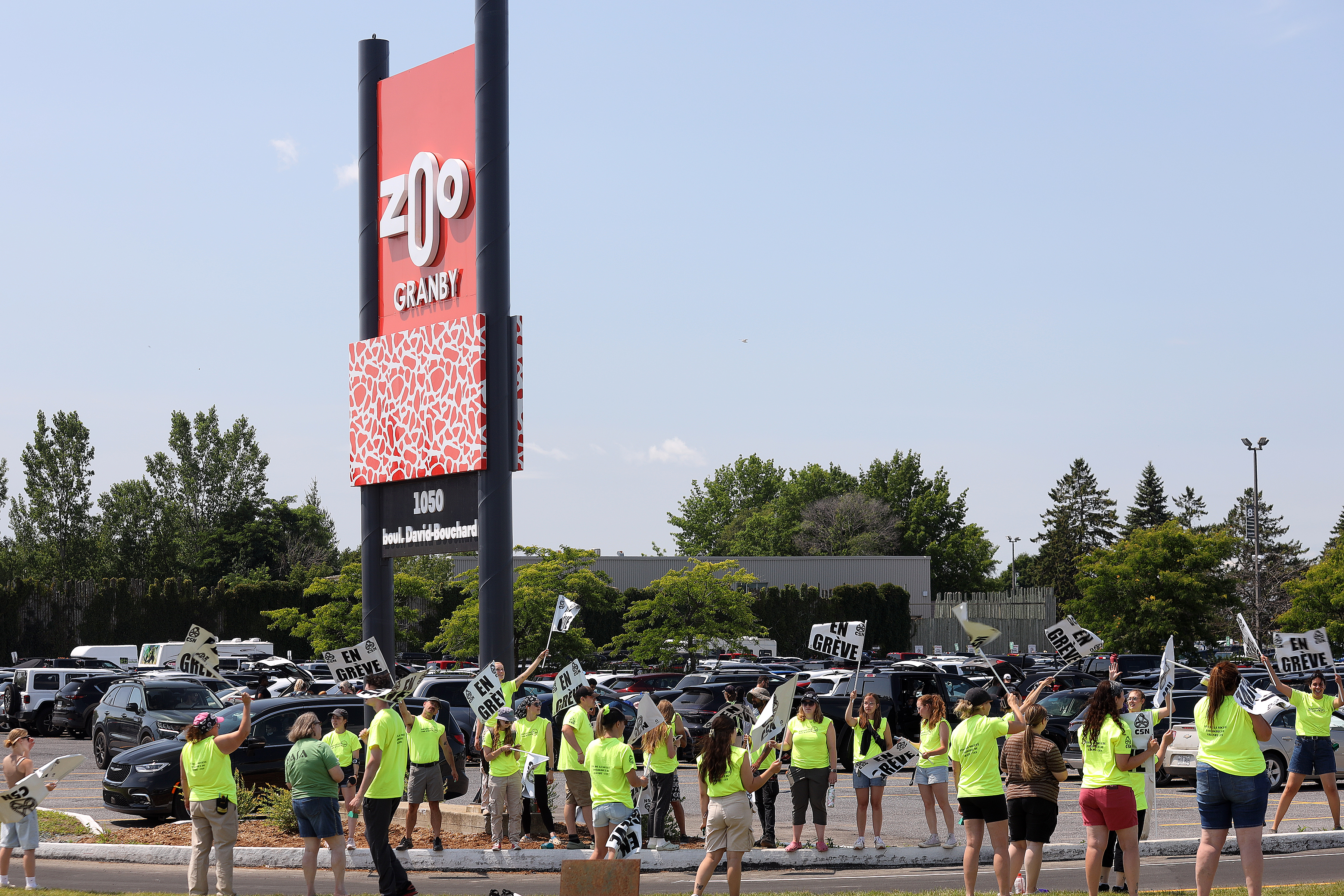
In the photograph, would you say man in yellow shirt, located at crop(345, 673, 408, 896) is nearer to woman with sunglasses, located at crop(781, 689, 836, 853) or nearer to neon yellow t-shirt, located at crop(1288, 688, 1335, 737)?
woman with sunglasses, located at crop(781, 689, 836, 853)

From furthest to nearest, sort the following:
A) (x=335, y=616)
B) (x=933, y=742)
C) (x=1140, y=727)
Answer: (x=335, y=616)
(x=933, y=742)
(x=1140, y=727)

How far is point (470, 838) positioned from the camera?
1529 centimetres

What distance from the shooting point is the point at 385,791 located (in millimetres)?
11883

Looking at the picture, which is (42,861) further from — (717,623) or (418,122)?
(717,623)

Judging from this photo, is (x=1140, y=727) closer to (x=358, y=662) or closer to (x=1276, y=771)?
(x=358, y=662)

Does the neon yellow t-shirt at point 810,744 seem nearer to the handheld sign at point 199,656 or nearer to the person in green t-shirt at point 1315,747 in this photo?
the person in green t-shirt at point 1315,747

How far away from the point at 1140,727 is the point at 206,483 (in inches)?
3009

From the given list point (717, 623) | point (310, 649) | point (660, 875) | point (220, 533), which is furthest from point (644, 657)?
point (220, 533)

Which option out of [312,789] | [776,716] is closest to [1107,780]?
[776,716]

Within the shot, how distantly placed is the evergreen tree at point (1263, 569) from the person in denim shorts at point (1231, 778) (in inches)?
1710

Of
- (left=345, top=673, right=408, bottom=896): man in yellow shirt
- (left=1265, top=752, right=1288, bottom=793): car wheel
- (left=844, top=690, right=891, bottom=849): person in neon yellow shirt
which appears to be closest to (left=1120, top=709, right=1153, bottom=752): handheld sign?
(left=844, top=690, right=891, bottom=849): person in neon yellow shirt

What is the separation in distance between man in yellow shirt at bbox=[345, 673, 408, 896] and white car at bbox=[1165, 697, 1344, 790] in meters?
12.7

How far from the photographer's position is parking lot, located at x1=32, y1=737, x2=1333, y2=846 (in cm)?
1608

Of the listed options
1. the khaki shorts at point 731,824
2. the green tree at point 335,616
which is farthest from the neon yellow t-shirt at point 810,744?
the green tree at point 335,616
